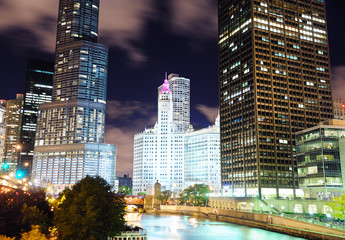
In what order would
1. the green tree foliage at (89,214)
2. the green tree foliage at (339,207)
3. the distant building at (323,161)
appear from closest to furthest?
the green tree foliage at (89,214) → the green tree foliage at (339,207) → the distant building at (323,161)

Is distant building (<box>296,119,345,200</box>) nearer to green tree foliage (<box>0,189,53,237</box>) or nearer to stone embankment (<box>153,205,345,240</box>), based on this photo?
stone embankment (<box>153,205,345,240</box>)

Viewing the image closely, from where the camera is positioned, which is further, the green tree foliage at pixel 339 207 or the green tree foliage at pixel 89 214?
the green tree foliage at pixel 339 207

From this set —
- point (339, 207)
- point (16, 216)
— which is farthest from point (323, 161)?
point (16, 216)

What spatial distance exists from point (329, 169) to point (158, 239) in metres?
80.9

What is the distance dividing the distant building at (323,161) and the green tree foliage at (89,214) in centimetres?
10495

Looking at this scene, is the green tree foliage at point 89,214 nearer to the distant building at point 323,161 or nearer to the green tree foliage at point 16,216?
the green tree foliage at point 16,216

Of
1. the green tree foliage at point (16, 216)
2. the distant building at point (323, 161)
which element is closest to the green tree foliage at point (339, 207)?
the distant building at point (323, 161)

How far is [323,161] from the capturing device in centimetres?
14825

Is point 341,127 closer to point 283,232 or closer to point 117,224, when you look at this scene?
point 283,232

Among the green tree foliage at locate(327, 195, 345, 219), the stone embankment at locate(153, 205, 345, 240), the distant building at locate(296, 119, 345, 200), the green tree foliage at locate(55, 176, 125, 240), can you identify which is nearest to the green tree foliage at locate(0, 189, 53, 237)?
the green tree foliage at locate(55, 176, 125, 240)

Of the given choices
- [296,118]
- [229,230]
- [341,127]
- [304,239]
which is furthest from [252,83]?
[304,239]

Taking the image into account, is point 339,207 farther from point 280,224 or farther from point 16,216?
point 16,216

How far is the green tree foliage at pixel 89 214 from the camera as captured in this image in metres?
63.9

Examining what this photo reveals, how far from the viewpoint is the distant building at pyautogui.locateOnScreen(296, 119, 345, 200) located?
146375 millimetres
